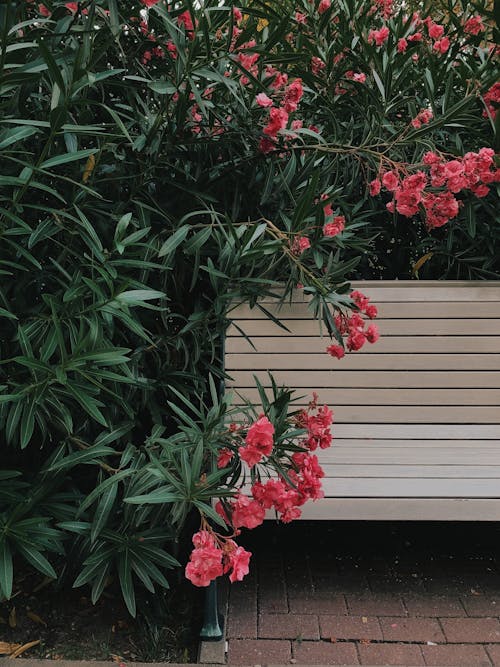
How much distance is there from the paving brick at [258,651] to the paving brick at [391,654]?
0.80 feet

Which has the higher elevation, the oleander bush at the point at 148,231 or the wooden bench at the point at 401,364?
the oleander bush at the point at 148,231

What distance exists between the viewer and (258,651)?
2.23 m

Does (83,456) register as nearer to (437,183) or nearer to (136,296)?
(136,296)

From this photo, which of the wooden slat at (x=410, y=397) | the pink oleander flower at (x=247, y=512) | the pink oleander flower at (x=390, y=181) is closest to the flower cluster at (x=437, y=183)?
the pink oleander flower at (x=390, y=181)

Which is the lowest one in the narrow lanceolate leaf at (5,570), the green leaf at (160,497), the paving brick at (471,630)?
the paving brick at (471,630)

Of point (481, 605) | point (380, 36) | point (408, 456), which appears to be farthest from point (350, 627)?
point (380, 36)

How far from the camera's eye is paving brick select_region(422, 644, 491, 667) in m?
2.18

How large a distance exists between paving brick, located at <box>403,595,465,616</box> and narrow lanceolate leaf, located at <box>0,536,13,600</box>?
1371mm

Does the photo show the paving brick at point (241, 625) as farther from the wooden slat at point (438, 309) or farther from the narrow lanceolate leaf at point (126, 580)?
the wooden slat at point (438, 309)

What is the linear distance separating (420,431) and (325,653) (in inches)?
37.9

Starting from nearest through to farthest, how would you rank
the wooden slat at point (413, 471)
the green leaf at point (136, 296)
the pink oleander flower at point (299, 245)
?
1. the green leaf at point (136, 296)
2. the pink oleander flower at point (299, 245)
3. the wooden slat at point (413, 471)

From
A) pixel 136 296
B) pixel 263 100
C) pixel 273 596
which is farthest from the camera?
pixel 273 596

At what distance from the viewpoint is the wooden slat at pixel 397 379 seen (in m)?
2.82

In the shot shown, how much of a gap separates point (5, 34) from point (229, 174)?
3.17ft
